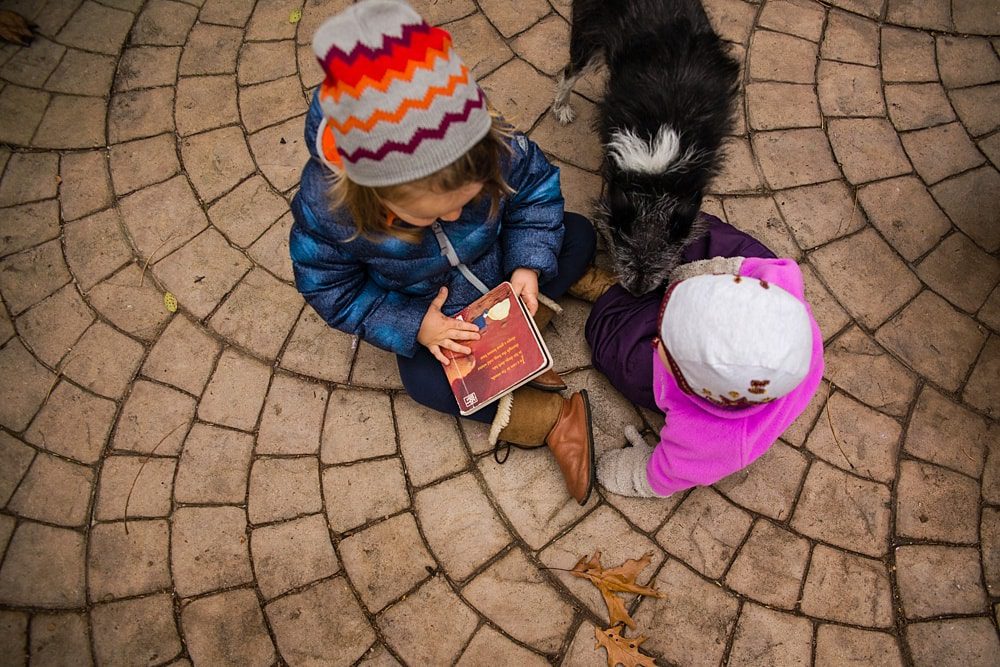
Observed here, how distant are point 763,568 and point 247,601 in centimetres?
206

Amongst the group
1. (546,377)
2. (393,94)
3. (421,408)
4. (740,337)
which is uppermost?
(393,94)

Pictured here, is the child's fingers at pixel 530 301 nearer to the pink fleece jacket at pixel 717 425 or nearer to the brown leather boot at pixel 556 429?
the brown leather boot at pixel 556 429

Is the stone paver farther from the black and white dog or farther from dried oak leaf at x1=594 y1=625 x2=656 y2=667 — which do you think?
the black and white dog

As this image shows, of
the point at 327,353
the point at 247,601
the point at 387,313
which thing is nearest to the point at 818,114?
the point at 387,313

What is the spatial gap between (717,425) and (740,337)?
515 millimetres

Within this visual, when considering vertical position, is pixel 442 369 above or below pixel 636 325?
below

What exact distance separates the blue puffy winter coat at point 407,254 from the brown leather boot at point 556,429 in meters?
0.47

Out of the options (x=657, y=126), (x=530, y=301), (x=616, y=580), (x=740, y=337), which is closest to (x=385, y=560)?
(x=616, y=580)

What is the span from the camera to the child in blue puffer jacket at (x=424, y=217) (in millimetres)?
1522

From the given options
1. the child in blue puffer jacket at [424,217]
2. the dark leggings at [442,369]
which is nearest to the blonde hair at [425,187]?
the child in blue puffer jacket at [424,217]

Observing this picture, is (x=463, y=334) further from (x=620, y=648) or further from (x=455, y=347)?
(x=620, y=648)

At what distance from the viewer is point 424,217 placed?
1912 millimetres

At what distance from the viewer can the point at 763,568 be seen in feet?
8.27

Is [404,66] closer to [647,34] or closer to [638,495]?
[647,34]
